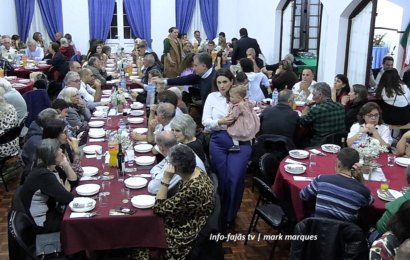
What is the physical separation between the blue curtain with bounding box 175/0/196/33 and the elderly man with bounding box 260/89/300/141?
9942 mm

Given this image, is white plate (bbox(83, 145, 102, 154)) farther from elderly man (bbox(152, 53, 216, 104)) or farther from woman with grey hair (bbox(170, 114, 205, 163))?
elderly man (bbox(152, 53, 216, 104))

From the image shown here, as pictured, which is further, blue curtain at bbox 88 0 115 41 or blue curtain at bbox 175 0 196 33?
blue curtain at bbox 175 0 196 33

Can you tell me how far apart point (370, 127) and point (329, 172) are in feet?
2.77

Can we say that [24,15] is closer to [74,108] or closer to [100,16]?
[100,16]

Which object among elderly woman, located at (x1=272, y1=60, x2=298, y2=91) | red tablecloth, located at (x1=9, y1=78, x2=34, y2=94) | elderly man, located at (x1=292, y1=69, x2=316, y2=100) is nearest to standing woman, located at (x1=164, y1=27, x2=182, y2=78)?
elderly woman, located at (x1=272, y1=60, x2=298, y2=91)

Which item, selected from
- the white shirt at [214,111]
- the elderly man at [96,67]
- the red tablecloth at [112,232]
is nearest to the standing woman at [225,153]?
the white shirt at [214,111]

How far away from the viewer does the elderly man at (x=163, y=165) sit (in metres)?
3.21

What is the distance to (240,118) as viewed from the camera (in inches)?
164

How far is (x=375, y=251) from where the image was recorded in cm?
251

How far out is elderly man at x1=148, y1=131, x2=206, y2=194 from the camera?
321cm

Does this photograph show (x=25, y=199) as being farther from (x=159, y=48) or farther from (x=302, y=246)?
(x=159, y=48)

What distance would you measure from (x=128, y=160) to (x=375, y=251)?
2254 millimetres

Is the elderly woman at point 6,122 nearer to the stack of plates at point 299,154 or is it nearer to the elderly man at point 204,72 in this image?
the elderly man at point 204,72

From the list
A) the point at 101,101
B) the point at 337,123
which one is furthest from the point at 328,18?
the point at 101,101
